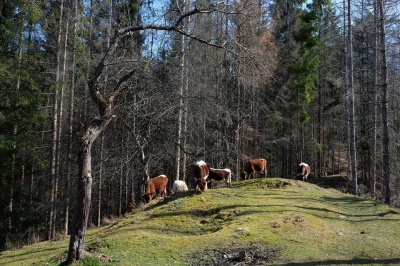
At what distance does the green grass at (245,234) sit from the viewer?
764 centimetres

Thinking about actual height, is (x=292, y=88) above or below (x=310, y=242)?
above

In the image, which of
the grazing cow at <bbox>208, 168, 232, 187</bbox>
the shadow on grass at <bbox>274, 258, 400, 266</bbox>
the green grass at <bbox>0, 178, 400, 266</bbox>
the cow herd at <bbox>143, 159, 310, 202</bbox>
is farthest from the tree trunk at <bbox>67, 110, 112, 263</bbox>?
the grazing cow at <bbox>208, 168, 232, 187</bbox>

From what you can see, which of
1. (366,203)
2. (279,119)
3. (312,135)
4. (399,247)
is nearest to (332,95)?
(312,135)

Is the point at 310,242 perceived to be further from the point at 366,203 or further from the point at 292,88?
the point at 292,88

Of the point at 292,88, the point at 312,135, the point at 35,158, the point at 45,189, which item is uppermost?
the point at 292,88

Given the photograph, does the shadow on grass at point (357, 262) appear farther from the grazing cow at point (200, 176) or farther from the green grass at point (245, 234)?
the grazing cow at point (200, 176)

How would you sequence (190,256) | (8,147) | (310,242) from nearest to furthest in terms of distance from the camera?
(190,256), (310,242), (8,147)

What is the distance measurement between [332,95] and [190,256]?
33523 millimetres

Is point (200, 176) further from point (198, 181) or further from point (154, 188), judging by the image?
point (154, 188)

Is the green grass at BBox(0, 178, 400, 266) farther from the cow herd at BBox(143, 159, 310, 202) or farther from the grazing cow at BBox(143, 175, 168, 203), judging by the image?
the grazing cow at BBox(143, 175, 168, 203)

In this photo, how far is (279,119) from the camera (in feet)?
105

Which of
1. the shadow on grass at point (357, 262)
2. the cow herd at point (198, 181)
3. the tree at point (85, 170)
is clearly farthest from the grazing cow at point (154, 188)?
the shadow on grass at point (357, 262)

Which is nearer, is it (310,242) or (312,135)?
(310,242)

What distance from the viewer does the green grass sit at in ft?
25.1
